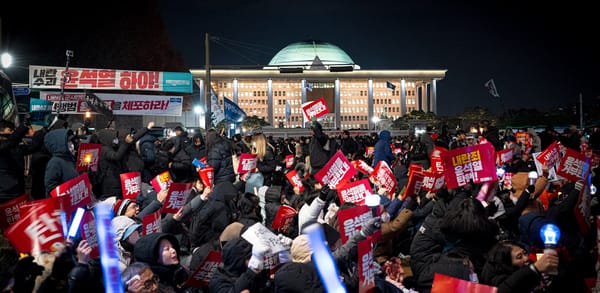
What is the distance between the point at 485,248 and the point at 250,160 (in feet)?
14.9

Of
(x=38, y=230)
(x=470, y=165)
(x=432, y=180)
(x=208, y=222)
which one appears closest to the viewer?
(x=38, y=230)

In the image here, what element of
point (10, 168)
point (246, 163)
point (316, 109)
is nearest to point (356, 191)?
point (246, 163)

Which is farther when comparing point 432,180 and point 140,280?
point 432,180

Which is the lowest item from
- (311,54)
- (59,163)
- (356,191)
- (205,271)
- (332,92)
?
(205,271)

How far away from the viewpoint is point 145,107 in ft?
77.3

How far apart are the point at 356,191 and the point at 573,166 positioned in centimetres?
222

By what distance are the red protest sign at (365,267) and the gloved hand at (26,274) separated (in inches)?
65.3

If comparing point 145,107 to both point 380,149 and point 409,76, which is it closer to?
point 380,149

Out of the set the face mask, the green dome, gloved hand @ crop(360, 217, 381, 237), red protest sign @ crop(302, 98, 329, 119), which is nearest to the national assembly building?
the green dome

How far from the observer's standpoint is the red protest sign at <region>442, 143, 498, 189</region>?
5.04 metres

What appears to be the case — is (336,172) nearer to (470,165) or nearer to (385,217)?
(385,217)

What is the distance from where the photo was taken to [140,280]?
10.2 feet

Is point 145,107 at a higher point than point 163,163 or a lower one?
higher

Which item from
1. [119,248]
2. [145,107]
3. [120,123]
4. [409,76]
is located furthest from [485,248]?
[409,76]
